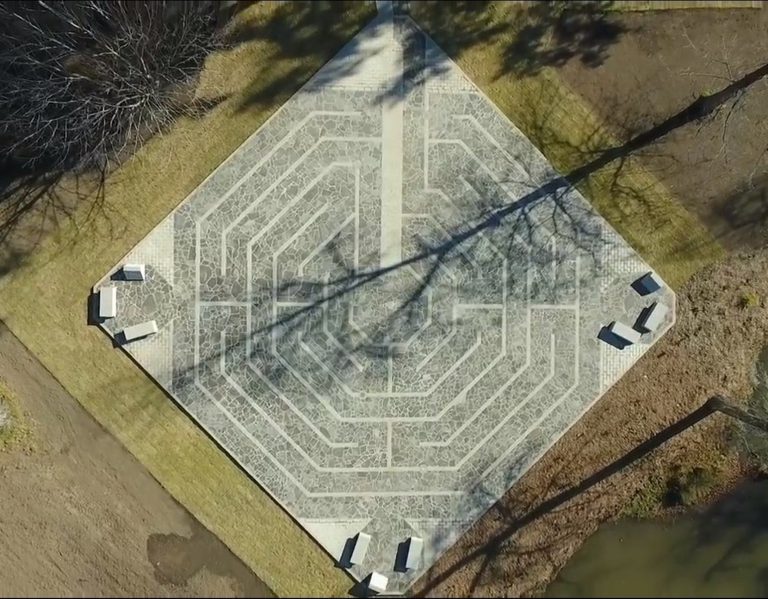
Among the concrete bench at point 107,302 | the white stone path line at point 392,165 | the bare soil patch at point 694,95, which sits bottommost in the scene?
the bare soil patch at point 694,95

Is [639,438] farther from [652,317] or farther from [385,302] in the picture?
[385,302]

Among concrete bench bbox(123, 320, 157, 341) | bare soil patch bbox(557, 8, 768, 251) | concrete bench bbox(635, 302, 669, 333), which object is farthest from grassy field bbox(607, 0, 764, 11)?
concrete bench bbox(123, 320, 157, 341)

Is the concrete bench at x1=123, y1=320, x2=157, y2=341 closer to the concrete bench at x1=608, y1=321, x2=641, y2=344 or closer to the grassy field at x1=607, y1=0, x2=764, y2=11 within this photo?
the concrete bench at x1=608, y1=321, x2=641, y2=344

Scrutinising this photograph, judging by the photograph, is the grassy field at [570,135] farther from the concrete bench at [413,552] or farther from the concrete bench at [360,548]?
the concrete bench at [360,548]

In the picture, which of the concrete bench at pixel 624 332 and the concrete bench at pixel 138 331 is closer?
the concrete bench at pixel 138 331

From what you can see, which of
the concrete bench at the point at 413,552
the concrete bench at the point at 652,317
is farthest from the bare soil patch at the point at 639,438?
the concrete bench at the point at 413,552

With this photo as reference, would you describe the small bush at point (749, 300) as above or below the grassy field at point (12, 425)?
below
